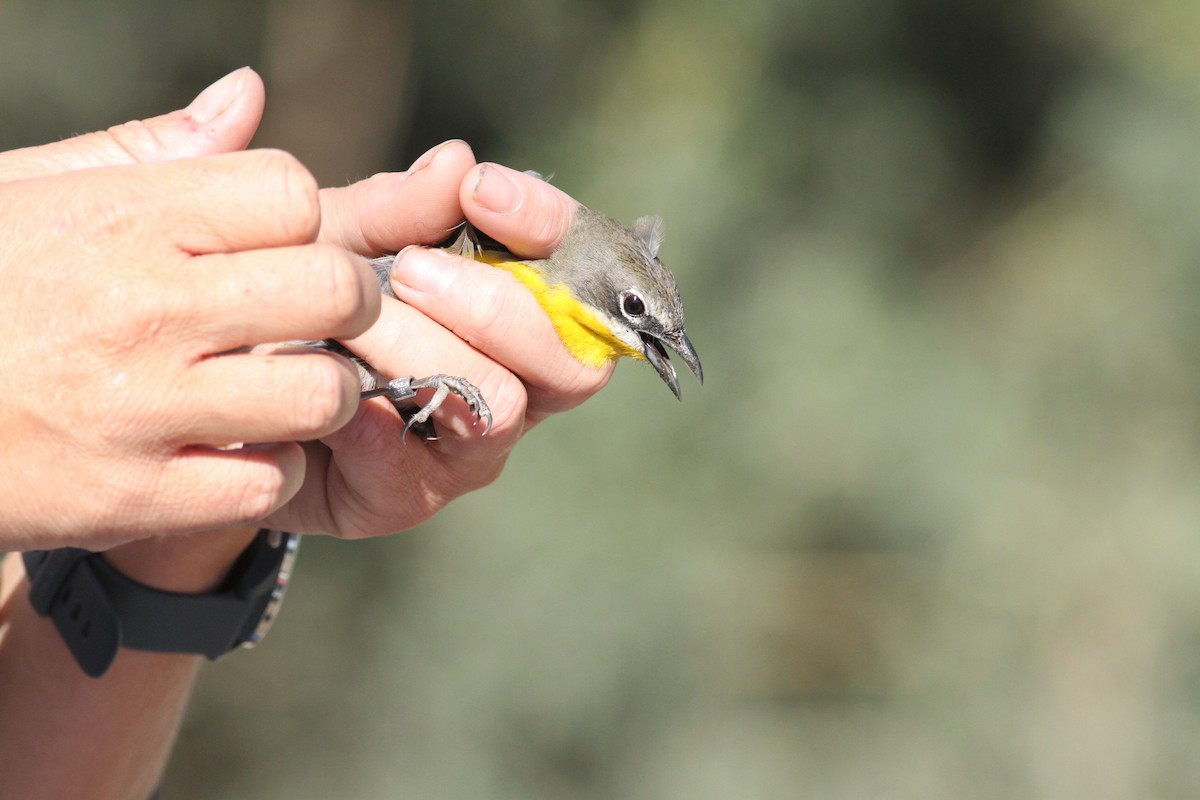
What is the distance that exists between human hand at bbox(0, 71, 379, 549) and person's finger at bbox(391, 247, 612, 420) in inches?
24.9

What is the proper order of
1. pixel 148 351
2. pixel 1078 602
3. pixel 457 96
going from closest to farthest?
pixel 148 351 < pixel 1078 602 < pixel 457 96

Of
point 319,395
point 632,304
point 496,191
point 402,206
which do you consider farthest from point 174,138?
point 632,304

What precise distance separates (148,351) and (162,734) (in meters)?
1.70

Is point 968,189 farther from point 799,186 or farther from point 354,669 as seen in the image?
point 354,669

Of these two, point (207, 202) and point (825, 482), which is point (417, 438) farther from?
point (825, 482)

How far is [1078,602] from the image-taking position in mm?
5777

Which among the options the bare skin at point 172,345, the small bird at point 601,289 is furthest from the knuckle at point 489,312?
the bare skin at point 172,345

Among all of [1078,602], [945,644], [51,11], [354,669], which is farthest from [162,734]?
[51,11]

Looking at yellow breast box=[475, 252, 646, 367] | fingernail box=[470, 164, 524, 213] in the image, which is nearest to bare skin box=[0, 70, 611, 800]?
fingernail box=[470, 164, 524, 213]

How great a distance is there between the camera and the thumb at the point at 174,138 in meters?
2.30

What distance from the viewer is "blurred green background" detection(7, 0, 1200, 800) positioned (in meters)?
5.72

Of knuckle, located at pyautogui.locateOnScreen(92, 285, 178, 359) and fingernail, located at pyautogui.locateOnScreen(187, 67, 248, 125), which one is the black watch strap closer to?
fingernail, located at pyautogui.locateOnScreen(187, 67, 248, 125)

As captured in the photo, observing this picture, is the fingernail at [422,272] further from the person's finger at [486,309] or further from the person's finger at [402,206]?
the person's finger at [402,206]

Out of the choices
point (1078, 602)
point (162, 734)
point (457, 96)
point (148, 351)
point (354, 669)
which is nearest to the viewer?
point (148, 351)
